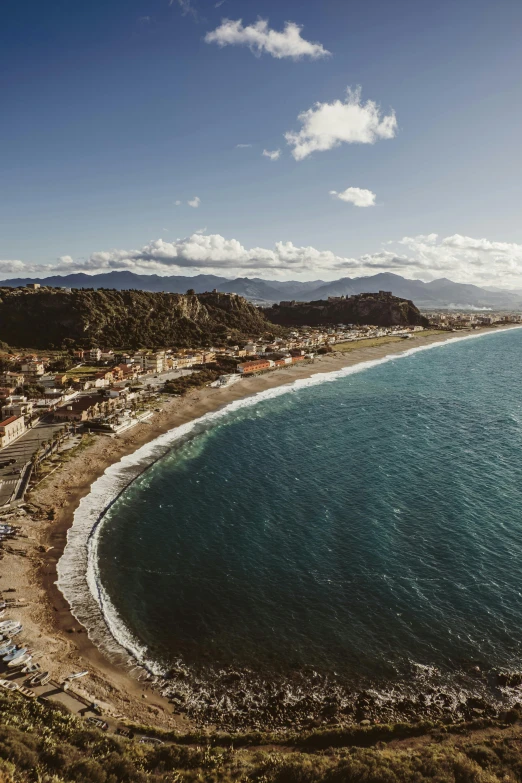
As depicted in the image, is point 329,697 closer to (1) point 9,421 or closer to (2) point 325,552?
(2) point 325,552

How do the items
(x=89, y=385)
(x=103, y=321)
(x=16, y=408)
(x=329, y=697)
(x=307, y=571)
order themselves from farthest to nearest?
(x=103, y=321), (x=89, y=385), (x=16, y=408), (x=307, y=571), (x=329, y=697)

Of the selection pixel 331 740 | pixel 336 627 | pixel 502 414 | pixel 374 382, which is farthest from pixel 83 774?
pixel 374 382

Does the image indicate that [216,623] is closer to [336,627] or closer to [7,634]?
[336,627]

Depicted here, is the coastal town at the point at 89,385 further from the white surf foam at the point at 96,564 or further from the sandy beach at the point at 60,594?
the white surf foam at the point at 96,564

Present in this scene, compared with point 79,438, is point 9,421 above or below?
above

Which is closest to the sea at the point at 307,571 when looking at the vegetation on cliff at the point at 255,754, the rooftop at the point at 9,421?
the vegetation on cliff at the point at 255,754

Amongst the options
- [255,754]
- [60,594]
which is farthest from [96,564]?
[255,754]
